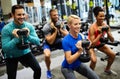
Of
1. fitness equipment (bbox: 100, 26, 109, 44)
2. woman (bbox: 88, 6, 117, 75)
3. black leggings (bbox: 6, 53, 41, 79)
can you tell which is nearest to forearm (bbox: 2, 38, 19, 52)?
black leggings (bbox: 6, 53, 41, 79)

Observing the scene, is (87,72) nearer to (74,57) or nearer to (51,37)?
(74,57)

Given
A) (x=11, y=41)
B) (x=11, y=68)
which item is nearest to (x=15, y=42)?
(x=11, y=41)

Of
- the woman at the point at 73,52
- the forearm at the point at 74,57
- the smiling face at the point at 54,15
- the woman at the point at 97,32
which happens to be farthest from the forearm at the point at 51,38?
the forearm at the point at 74,57

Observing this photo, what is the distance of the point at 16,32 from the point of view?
288 centimetres

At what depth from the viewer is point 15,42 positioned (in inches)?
114

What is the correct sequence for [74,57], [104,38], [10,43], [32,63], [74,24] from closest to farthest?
[74,57], [74,24], [10,43], [32,63], [104,38]

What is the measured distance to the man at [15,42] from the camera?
9.60ft

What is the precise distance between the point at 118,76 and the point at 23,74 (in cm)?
194

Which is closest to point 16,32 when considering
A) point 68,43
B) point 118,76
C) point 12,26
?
point 12,26

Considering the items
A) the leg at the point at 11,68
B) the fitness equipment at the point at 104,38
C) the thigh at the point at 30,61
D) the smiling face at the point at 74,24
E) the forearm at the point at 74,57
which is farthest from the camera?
the fitness equipment at the point at 104,38

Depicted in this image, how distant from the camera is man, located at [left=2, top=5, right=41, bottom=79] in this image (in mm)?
2926

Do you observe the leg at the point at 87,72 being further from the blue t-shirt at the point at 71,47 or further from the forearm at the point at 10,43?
the forearm at the point at 10,43

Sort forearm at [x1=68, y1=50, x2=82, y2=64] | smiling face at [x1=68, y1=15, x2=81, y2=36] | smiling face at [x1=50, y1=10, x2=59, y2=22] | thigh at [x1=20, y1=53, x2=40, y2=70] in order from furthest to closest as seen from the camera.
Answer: smiling face at [x1=50, y1=10, x2=59, y2=22], thigh at [x1=20, y1=53, x2=40, y2=70], smiling face at [x1=68, y1=15, x2=81, y2=36], forearm at [x1=68, y1=50, x2=82, y2=64]

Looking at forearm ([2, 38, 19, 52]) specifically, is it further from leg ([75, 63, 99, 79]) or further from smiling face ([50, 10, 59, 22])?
smiling face ([50, 10, 59, 22])
